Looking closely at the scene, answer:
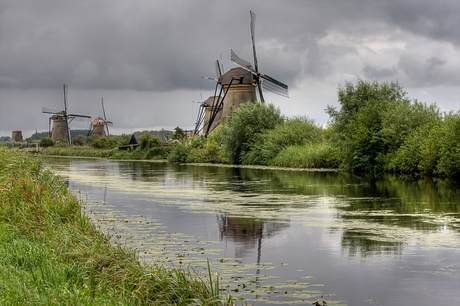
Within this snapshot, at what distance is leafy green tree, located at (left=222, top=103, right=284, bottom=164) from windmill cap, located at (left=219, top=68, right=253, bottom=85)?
9082mm

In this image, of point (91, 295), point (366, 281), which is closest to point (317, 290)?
point (366, 281)

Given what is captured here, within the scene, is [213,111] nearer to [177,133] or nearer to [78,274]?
Result: [177,133]

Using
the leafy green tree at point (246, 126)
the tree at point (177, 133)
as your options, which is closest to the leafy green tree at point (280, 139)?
the leafy green tree at point (246, 126)

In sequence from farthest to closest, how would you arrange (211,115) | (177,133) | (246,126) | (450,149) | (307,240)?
(177,133), (211,115), (246,126), (450,149), (307,240)

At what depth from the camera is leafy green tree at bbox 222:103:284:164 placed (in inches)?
1462

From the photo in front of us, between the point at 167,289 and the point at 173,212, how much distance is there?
7368 millimetres

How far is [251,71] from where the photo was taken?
47.5 meters

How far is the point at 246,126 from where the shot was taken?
37344 millimetres

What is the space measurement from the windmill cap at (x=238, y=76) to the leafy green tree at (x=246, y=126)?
29.8 feet

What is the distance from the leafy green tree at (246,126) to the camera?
122ft

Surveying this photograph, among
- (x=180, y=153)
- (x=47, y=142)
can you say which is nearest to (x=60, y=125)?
(x=47, y=142)

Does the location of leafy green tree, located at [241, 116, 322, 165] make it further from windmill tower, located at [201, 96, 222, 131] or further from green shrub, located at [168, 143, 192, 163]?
windmill tower, located at [201, 96, 222, 131]

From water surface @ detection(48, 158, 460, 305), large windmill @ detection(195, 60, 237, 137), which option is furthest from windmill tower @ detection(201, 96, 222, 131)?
water surface @ detection(48, 158, 460, 305)

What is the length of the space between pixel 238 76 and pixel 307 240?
4074cm
